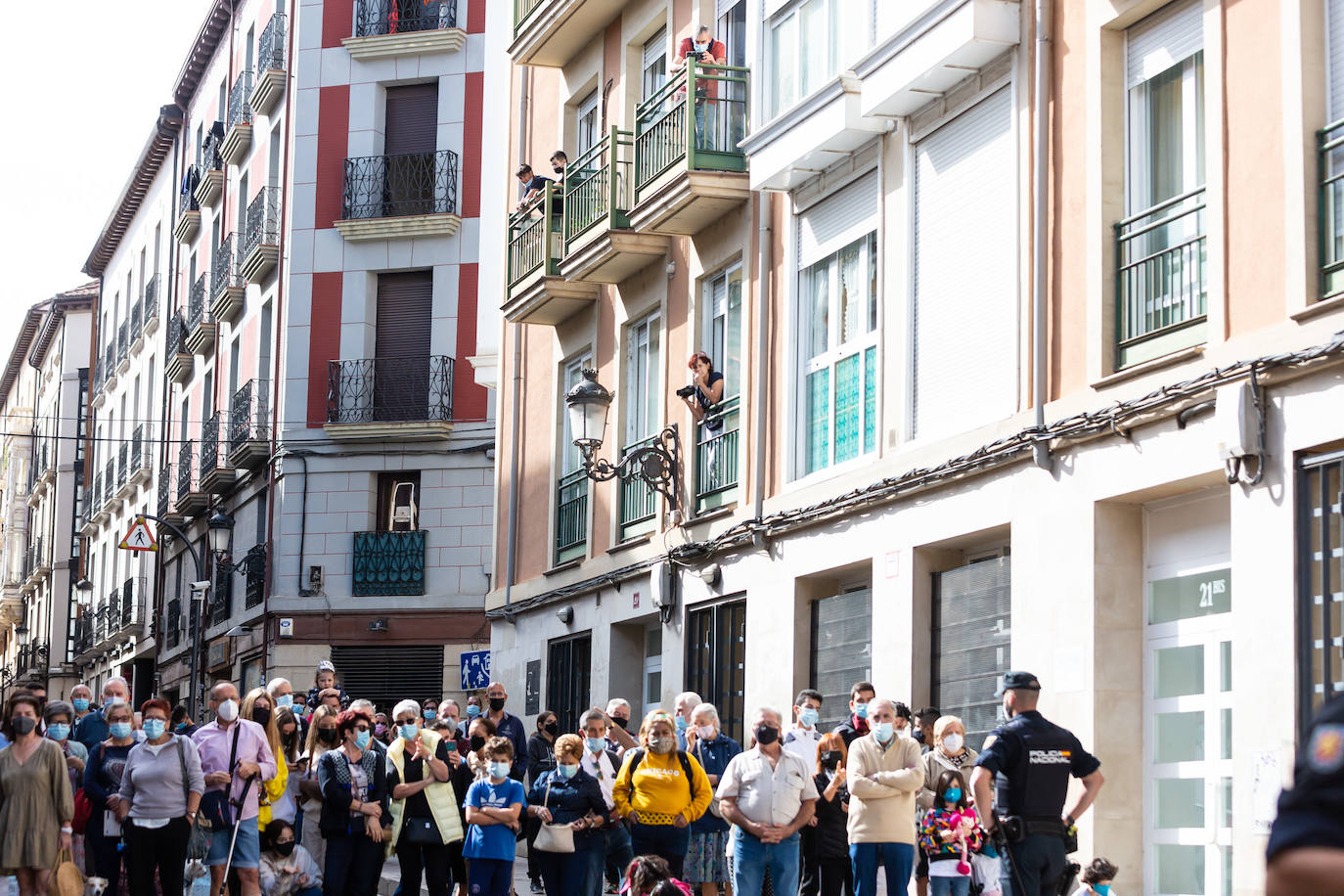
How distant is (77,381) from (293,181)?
32.1 m

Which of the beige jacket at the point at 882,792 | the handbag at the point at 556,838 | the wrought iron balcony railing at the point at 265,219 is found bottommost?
the handbag at the point at 556,838

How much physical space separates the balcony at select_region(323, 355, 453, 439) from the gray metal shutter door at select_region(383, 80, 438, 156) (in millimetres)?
4062

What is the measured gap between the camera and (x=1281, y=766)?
35.9 ft

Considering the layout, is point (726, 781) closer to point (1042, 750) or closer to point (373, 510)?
point (1042, 750)

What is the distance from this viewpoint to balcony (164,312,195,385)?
44.9 meters

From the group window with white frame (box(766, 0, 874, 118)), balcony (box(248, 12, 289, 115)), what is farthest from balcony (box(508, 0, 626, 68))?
balcony (box(248, 12, 289, 115))

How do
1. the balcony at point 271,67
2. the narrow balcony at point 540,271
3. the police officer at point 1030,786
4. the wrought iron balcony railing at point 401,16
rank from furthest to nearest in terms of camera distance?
the balcony at point 271,67
the wrought iron balcony railing at point 401,16
the narrow balcony at point 540,271
the police officer at point 1030,786

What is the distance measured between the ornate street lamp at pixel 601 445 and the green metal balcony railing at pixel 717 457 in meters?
0.45

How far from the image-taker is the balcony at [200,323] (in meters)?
42.0

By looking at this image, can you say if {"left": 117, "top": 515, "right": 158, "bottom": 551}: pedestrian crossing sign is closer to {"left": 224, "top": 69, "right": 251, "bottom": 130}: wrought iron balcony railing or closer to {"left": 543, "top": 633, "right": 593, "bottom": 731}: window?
{"left": 224, "top": 69, "right": 251, "bottom": 130}: wrought iron balcony railing

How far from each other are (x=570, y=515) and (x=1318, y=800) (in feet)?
71.6

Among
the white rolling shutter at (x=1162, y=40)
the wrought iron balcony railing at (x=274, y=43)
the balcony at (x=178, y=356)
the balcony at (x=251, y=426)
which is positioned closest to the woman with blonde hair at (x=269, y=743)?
the white rolling shutter at (x=1162, y=40)

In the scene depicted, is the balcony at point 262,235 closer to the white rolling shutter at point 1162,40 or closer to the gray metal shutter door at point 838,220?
the gray metal shutter door at point 838,220

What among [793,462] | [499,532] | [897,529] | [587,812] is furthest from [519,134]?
[587,812]
